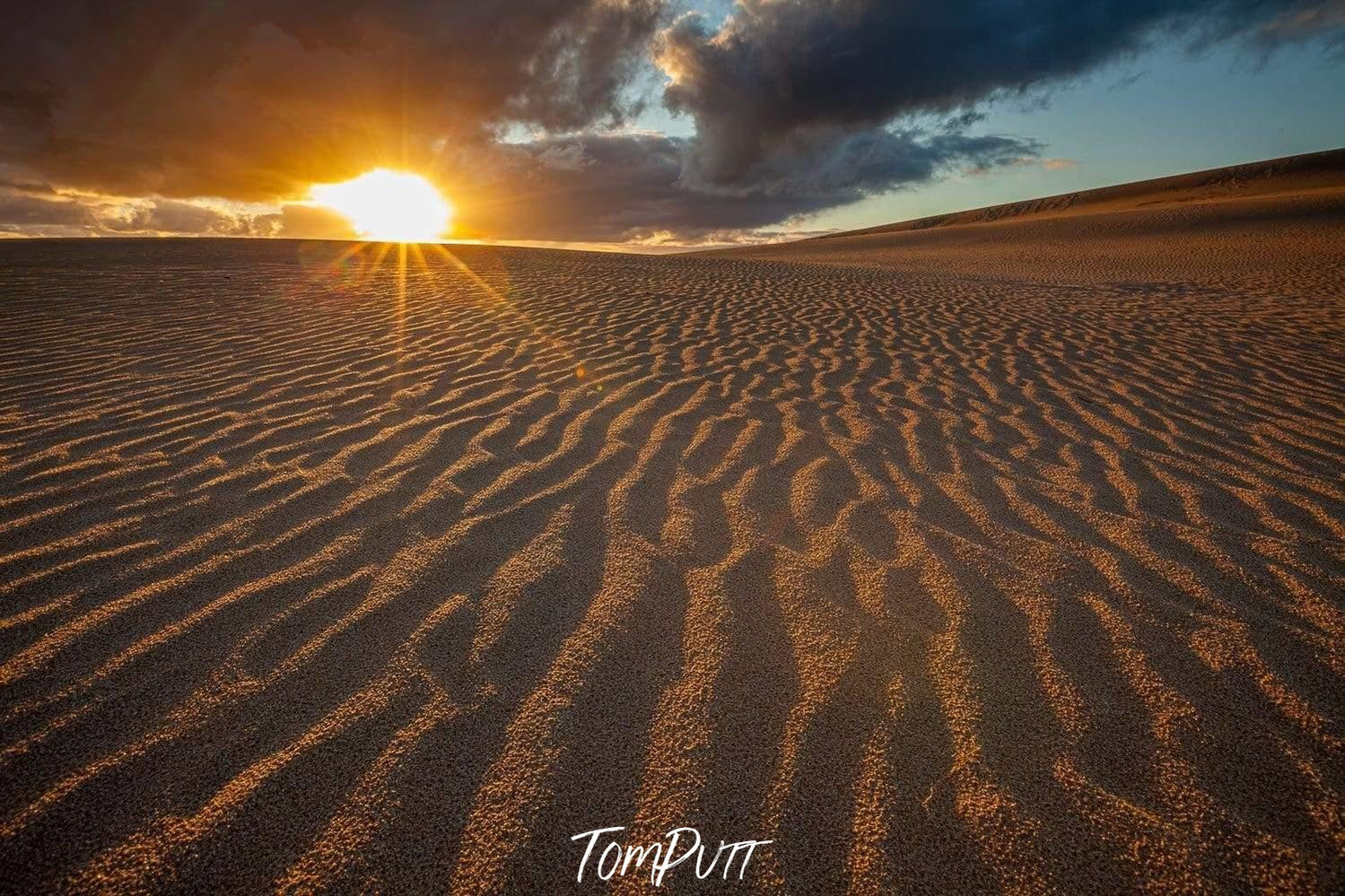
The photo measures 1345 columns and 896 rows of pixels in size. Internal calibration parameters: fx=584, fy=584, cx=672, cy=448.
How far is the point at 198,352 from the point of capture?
508 cm

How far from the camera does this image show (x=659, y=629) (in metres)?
1.90

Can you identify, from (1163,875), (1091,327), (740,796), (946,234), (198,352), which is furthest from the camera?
(946,234)

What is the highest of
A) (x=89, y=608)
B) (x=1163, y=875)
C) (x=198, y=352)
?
(x=198, y=352)

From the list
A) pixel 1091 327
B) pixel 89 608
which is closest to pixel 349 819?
pixel 89 608

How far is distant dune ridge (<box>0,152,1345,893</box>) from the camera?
126 cm

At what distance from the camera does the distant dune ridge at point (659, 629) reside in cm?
126

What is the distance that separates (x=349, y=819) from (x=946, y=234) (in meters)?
40.0

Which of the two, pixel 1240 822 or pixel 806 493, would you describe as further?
pixel 806 493

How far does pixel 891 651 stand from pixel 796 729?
0.47 m

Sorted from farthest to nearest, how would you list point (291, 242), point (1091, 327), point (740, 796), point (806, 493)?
point (291, 242) < point (1091, 327) < point (806, 493) < point (740, 796)

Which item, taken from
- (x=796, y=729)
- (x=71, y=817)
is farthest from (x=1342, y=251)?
(x=71, y=817)

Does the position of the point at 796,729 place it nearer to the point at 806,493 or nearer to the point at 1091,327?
the point at 806,493

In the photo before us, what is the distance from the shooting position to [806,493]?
9.41 feet

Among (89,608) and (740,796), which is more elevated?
(89,608)
